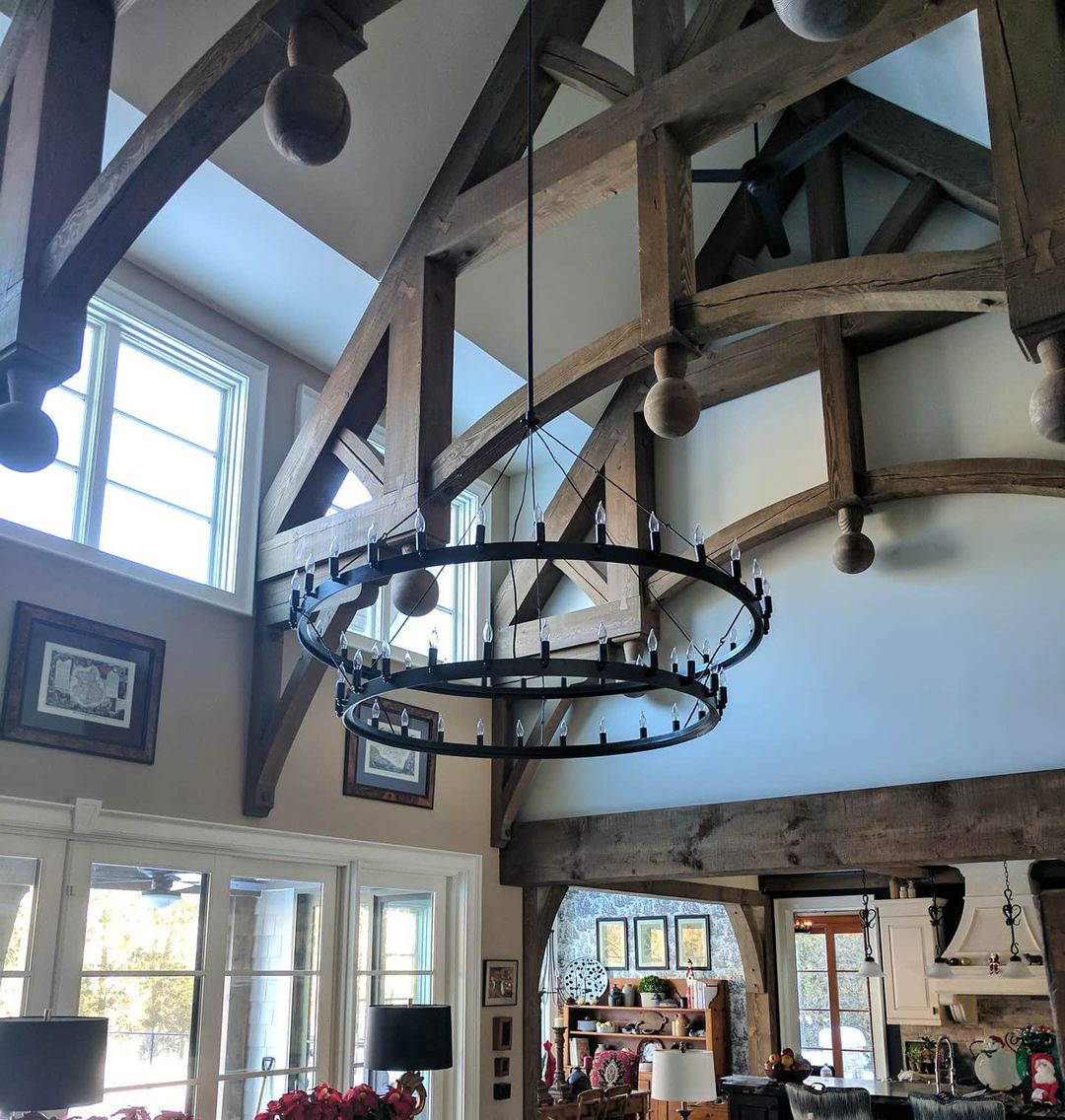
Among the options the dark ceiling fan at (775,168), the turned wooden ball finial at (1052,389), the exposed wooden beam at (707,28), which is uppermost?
the dark ceiling fan at (775,168)

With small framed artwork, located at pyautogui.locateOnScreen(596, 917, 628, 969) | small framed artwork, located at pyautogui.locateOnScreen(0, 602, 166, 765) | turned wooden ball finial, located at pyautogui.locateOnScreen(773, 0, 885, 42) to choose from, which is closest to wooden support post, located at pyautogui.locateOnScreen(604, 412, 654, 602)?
small framed artwork, located at pyautogui.locateOnScreen(0, 602, 166, 765)

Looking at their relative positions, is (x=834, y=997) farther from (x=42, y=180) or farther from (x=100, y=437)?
(x=42, y=180)

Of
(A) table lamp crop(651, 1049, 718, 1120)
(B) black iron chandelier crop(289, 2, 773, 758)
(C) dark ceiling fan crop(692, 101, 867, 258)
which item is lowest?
(A) table lamp crop(651, 1049, 718, 1120)

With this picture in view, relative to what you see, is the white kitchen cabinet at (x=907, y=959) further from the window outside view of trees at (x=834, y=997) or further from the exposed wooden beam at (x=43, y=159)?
the exposed wooden beam at (x=43, y=159)

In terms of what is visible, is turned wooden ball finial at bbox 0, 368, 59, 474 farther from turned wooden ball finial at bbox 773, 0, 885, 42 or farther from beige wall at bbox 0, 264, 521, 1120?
turned wooden ball finial at bbox 773, 0, 885, 42

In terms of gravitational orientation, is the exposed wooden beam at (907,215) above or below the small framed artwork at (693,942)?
above

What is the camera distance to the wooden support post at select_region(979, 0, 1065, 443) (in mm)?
2500

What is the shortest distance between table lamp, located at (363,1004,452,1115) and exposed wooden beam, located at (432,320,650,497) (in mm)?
2261

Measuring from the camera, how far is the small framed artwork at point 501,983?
6.82 m

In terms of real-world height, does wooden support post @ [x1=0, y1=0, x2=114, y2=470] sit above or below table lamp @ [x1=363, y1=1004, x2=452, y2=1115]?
above

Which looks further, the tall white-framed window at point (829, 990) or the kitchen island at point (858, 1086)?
the tall white-framed window at point (829, 990)

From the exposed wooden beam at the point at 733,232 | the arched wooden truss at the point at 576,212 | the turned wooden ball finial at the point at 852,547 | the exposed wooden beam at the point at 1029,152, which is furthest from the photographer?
the exposed wooden beam at the point at 733,232

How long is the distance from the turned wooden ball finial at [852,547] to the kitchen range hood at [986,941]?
4.42 metres

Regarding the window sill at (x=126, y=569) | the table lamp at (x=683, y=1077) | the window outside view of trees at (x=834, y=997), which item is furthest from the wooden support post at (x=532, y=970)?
the window outside view of trees at (x=834, y=997)
